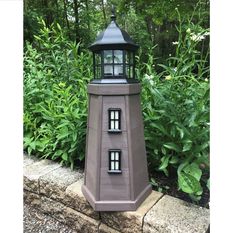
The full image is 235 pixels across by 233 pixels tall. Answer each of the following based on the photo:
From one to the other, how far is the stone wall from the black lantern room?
712 mm

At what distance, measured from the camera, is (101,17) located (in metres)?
7.15

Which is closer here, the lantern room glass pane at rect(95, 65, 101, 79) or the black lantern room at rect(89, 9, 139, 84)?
the black lantern room at rect(89, 9, 139, 84)

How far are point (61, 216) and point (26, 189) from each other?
1.26 ft

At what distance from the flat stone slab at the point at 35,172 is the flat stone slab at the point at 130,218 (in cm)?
58

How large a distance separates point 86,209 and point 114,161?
43 centimetres

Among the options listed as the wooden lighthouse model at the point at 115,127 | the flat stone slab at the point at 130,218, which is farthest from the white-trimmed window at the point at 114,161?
the flat stone slab at the point at 130,218

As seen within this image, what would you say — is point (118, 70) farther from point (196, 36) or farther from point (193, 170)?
point (193, 170)

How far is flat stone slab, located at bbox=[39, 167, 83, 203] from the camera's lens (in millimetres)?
1593

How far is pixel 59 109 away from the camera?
6.29 feet

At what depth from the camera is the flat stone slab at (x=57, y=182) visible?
62.7 inches

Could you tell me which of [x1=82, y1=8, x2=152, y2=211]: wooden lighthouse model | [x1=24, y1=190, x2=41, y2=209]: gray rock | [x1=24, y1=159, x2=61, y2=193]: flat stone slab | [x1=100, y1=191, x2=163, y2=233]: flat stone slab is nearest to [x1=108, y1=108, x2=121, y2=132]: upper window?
[x1=82, y1=8, x2=152, y2=211]: wooden lighthouse model

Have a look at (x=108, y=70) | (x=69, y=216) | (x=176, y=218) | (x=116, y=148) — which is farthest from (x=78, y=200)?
(x=108, y=70)

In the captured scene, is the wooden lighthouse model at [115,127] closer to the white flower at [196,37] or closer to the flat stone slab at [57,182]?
the flat stone slab at [57,182]

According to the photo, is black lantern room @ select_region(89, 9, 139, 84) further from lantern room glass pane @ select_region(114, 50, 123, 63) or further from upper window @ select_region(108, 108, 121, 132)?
upper window @ select_region(108, 108, 121, 132)
